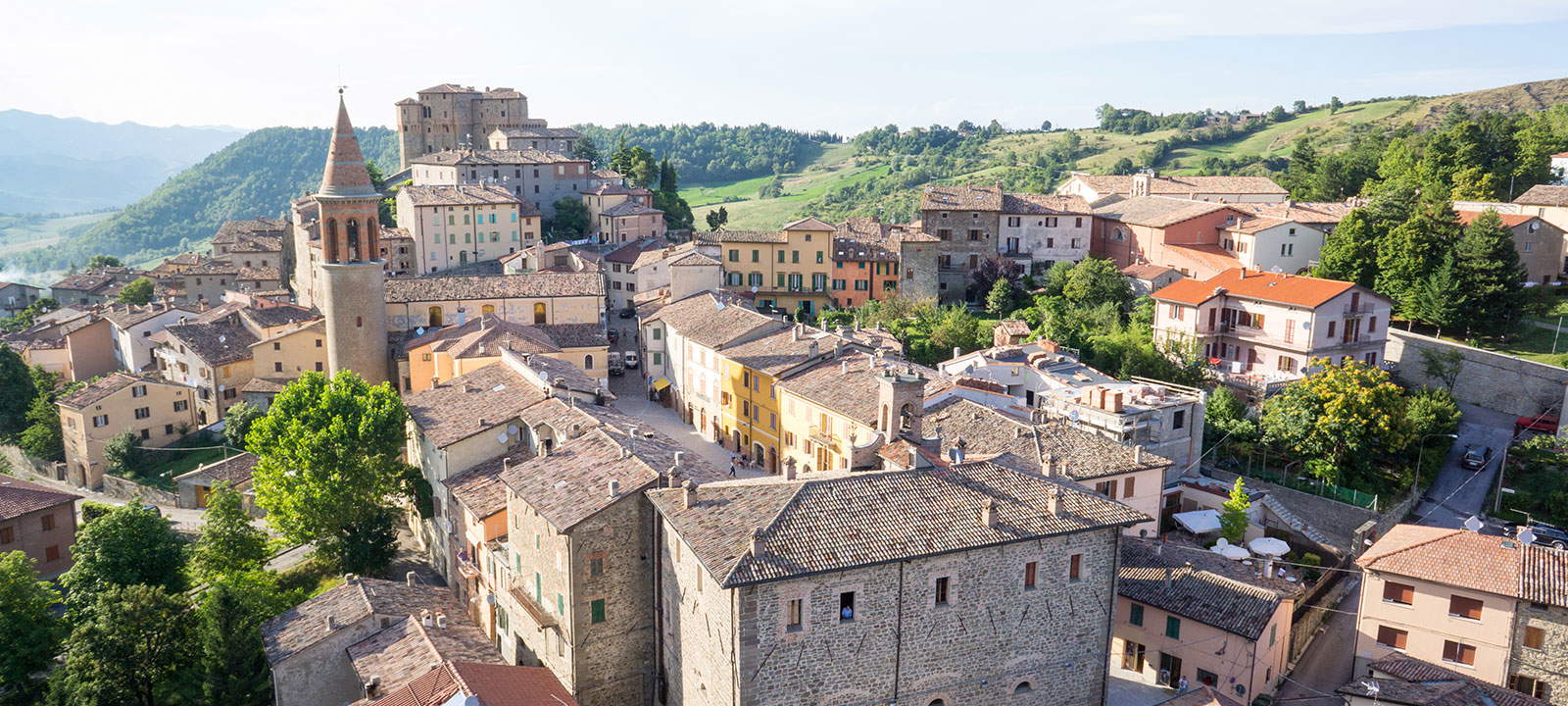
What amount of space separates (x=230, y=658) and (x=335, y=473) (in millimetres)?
8883

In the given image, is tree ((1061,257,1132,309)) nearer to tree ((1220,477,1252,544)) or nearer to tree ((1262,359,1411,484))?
tree ((1262,359,1411,484))

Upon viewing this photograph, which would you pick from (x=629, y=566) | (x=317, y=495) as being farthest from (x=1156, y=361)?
(x=317, y=495)

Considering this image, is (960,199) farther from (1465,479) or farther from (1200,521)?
(1200,521)

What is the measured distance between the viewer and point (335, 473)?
120ft

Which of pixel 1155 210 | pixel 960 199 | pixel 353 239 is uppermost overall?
pixel 960 199

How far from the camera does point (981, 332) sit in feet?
195

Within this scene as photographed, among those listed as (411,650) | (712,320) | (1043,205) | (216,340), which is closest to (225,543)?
(411,650)

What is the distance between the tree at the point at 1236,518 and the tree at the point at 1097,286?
79.3ft

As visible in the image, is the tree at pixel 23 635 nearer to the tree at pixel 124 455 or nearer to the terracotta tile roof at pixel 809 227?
the tree at pixel 124 455

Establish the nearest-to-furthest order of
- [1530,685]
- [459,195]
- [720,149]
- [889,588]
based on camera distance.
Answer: [889,588], [1530,685], [459,195], [720,149]

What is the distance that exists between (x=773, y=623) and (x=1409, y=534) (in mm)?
22035

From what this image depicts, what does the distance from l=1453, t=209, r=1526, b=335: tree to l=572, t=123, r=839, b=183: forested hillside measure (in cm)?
12703

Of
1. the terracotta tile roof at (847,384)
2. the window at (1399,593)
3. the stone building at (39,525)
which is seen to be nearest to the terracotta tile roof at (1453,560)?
the window at (1399,593)

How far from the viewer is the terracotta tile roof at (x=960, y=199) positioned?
232 ft
